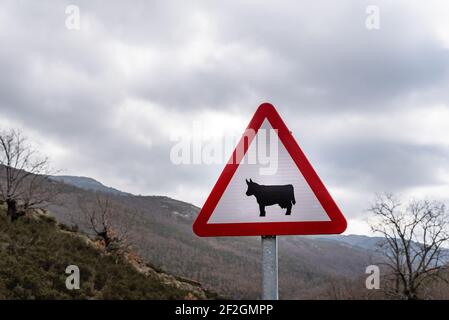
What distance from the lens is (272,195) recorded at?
3023 millimetres

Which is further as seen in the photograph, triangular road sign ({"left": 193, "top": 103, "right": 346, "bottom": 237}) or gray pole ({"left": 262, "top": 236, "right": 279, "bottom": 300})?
triangular road sign ({"left": 193, "top": 103, "right": 346, "bottom": 237})

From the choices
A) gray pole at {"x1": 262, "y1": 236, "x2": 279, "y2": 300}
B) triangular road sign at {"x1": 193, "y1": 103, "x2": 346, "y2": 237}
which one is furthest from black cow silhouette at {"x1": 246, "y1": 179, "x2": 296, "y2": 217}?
gray pole at {"x1": 262, "y1": 236, "x2": 279, "y2": 300}

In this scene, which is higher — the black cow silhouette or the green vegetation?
the black cow silhouette

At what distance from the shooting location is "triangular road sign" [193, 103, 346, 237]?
122 inches

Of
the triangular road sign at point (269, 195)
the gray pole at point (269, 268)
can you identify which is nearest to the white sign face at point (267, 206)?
the triangular road sign at point (269, 195)

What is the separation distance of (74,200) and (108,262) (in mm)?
135787

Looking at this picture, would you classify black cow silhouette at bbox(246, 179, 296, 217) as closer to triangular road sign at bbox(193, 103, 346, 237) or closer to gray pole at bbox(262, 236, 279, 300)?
triangular road sign at bbox(193, 103, 346, 237)

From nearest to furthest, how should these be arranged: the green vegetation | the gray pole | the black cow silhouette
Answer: the gray pole, the black cow silhouette, the green vegetation

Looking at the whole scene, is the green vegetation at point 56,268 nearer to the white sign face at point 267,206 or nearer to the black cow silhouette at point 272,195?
the white sign face at point 267,206

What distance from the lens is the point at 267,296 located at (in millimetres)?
2924

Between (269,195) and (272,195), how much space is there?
2 cm

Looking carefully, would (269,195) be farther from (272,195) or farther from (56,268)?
(56,268)

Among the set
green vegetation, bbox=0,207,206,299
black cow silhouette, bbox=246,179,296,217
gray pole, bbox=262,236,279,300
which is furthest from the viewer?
green vegetation, bbox=0,207,206,299
